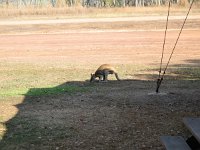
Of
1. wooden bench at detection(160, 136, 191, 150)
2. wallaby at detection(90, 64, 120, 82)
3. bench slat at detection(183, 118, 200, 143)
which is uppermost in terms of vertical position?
bench slat at detection(183, 118, 200, 143)

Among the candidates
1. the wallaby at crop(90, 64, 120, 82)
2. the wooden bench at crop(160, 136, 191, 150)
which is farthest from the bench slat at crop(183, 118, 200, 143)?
the wallaby at crop(90, 64, 120, 82)

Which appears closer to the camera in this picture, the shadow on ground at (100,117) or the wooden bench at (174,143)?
the wooden bench at (174,143)

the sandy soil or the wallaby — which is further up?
the sandy soil

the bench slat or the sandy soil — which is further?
the sandy soil

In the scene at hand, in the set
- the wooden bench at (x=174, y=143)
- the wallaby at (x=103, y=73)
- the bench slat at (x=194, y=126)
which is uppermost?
the bench slat at (x=194, y=126)

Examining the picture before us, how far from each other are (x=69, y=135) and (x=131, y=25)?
A: 3277 cm

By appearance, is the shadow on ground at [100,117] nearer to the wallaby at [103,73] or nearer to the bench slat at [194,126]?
the bench slat at [194,126]

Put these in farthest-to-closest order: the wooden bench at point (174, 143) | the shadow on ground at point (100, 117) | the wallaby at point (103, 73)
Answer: the wallaby at point (103, 73) → the shadow on ground at point (100, 117) → the wooden bench at point (174, 143)

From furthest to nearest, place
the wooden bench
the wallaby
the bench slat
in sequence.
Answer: the wallaby
the wooden bench
the bench slat

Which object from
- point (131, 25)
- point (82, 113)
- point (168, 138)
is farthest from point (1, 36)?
point (168, 138)

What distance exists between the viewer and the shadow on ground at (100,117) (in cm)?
728

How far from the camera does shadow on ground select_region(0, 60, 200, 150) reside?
7281 mm

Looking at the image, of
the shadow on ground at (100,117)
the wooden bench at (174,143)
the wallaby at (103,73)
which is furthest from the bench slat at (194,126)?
the wallaby at (103,73)

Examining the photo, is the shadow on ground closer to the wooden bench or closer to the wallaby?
the wooden bench
